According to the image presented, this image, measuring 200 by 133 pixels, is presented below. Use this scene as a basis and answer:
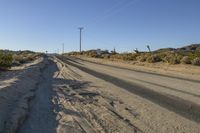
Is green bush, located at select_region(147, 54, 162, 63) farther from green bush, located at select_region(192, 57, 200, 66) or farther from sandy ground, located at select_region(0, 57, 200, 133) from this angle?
sandy ground, located at select_region(0, 57, 200, 133)

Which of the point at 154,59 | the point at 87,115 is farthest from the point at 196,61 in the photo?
the point at 87,115

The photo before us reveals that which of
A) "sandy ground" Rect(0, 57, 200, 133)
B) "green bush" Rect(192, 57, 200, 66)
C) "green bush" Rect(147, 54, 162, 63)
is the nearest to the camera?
"sandy ground" Rect(0, 57, 200, 133)

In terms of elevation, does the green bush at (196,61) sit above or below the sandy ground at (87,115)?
below

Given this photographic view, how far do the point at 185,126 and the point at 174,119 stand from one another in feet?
3.05

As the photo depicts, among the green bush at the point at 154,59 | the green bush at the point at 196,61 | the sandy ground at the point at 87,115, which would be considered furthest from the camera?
the green bush at the point at 154,59

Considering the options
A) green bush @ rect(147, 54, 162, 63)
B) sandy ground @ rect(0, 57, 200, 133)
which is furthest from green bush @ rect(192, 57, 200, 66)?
sandy ground @ rect(0, 57, 200, 133)

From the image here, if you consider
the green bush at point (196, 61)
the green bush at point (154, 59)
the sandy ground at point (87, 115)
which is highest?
the sandy ground at point (87, 115)

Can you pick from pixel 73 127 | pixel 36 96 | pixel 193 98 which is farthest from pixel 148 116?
pixel 36 96

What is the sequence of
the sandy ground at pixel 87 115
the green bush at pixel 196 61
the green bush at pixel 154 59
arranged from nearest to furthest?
the sandy ground at pixel 87 115 < the green bush at pixel 196 61 < the green bush at pixel 154 59

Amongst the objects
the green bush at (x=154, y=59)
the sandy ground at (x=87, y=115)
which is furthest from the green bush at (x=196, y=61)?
the sandy ground at (x=87, y=115)

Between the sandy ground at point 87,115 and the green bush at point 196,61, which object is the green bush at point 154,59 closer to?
the green bush at point 196,61

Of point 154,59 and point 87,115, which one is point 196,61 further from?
point 87,115

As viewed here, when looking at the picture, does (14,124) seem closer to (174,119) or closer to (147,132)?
(147,132)

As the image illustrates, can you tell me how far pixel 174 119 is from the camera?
10.7 m
